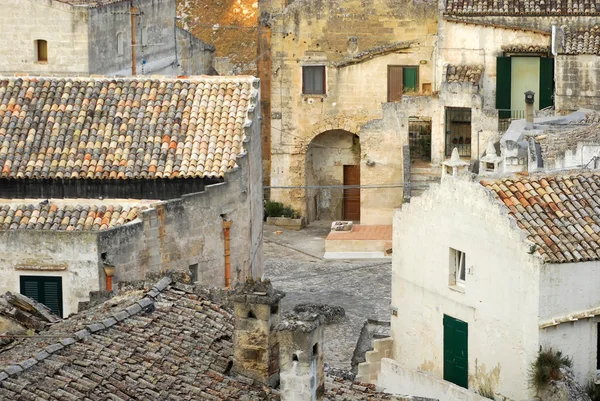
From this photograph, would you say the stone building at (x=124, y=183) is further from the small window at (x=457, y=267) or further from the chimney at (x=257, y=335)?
the chimney at (x=257, y=335)

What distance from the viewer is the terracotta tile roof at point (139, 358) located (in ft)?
93.2

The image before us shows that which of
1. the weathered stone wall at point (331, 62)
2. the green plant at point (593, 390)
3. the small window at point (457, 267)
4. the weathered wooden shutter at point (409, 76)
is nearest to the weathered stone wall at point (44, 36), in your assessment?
the weathered stone wall at point (331, 62)

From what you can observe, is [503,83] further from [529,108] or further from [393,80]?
[529,108]

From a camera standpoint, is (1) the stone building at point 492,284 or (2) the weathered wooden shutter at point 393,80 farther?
(2) the weathered wooden shutter at point 393,80

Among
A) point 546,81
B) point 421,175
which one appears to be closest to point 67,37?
point 421,175

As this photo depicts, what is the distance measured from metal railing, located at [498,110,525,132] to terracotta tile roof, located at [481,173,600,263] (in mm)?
20899

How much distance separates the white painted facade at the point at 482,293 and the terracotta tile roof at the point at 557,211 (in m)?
0.24

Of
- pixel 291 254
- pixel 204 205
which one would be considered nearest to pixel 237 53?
pixel 291 254

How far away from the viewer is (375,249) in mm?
57438

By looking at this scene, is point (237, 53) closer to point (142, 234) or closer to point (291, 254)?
point (291, 254)

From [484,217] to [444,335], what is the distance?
3.05 m

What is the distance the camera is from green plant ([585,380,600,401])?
120ft

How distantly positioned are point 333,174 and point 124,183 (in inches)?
839

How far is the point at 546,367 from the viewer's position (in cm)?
3584
